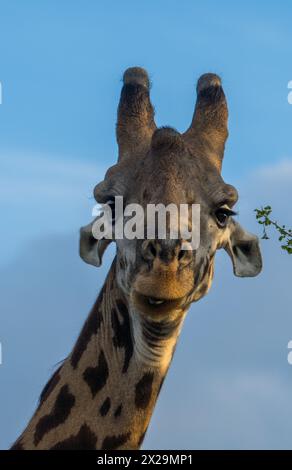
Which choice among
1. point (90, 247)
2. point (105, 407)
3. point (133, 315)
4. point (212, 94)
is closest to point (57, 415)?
point (105, 407)

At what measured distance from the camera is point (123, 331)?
8.88m

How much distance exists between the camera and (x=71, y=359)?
30.1ft

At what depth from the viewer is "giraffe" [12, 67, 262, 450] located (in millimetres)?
8211

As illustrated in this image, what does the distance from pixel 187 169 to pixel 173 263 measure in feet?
3.86

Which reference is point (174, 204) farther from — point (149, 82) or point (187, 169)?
point (149, 82)

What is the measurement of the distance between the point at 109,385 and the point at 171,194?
1.64 meters

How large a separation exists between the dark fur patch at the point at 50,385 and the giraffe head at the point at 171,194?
101 centimetres

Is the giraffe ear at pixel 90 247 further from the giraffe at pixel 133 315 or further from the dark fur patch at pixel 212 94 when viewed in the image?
the dark fur patch at pixel 212 94

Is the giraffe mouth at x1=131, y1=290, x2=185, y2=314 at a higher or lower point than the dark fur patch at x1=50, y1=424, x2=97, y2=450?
higher

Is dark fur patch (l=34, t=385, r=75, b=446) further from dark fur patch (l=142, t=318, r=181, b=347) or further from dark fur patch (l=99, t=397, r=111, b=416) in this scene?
dark fur patch (l=142, t=318, r=181, b=347)

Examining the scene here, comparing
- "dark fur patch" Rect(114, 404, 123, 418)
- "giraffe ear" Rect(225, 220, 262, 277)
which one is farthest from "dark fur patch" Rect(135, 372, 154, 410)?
"giraffe ear" Rect(225, 220, 262, 277)

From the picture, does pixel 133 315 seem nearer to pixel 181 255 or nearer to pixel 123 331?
pixel 123 331

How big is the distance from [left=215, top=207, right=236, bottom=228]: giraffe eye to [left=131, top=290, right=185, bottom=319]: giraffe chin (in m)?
1.06
